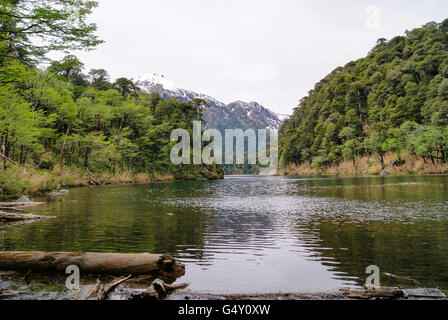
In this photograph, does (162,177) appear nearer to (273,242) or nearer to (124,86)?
(124,86)

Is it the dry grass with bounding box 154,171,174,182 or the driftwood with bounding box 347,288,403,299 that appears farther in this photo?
the dry grass with bounding box 154,171,174,182

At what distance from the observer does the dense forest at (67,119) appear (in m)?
13.9

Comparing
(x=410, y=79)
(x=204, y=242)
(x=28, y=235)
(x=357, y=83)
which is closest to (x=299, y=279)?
(x=204, y=242)

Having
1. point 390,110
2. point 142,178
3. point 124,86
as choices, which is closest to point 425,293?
point 142,178

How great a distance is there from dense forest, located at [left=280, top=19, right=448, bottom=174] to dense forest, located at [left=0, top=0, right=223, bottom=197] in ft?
150

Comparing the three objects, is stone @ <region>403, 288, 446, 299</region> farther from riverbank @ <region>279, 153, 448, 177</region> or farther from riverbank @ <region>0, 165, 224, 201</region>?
riverbank @ <region>279, 153, 448, 177</region>

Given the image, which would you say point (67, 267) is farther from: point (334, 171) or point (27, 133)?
point (334, 171)

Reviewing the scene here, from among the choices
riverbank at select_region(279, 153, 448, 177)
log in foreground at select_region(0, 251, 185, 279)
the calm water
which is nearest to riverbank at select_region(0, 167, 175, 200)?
the calm water

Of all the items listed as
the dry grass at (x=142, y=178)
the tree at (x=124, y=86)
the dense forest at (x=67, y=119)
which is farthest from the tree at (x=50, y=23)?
the tree at (x=124, y=86)

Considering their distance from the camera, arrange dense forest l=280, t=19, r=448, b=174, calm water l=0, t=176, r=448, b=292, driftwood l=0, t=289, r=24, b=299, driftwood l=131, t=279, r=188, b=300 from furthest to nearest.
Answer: dense forest l=280, t=19, r=448, b=174, calm water l=0, t=176, r=448, b=292, driftwood l=0, t=289, r=24, b=299, driftwood l=131, t=279, r=188, b=300

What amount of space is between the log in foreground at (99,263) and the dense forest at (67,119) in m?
9.53

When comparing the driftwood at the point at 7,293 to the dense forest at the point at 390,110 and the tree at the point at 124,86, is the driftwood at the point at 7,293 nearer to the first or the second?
the dense forest at the point at 390,110

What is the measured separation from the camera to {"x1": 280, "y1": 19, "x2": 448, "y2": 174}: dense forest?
62469 mm

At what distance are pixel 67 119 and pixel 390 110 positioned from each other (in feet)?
253
